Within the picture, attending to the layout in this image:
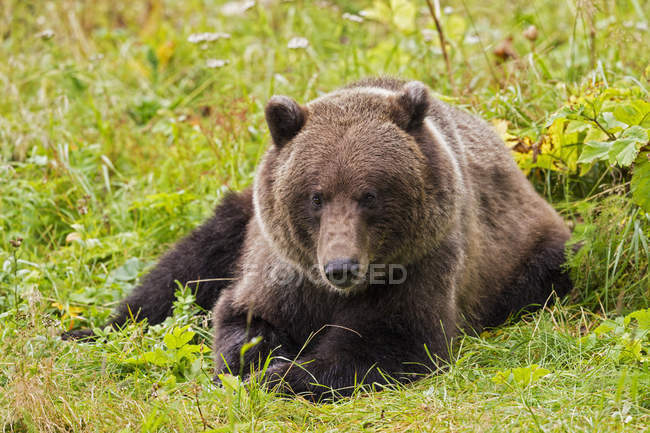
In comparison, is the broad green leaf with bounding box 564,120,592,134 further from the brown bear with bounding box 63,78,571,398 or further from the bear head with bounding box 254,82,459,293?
the bear head with bounding box 254,82,459,293

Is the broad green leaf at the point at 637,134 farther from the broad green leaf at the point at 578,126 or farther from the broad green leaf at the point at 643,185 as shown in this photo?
the broad green leaf at the point at 578,126

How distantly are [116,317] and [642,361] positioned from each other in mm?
3438

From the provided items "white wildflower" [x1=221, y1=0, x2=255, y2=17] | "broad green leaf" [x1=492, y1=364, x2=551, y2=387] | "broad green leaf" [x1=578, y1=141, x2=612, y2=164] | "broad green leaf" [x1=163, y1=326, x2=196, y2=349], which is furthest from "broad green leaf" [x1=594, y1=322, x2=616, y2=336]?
"white wildflower" [x1=221, y1=0, x2=255, y2=17]

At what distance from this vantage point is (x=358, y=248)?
4027mm

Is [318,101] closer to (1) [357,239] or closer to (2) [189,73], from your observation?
(1) [357,239]

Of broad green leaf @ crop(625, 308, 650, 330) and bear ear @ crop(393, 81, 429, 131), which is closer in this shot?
broad green leaf @ crop(625, 308, 650, 330)

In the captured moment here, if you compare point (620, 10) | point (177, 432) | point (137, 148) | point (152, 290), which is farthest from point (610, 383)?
point (620, 10)

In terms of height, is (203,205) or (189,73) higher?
(189,73)

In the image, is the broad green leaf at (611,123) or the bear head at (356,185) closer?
the bear head at (356,185)

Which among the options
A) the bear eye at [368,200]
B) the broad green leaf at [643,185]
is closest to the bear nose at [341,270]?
the bear eye at [368,200]

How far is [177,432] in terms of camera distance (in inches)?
137

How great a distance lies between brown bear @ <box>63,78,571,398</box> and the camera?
418 cm

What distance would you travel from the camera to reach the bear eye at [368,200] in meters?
4.16

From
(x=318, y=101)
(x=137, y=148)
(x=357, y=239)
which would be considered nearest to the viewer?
(x=357, y=239)
